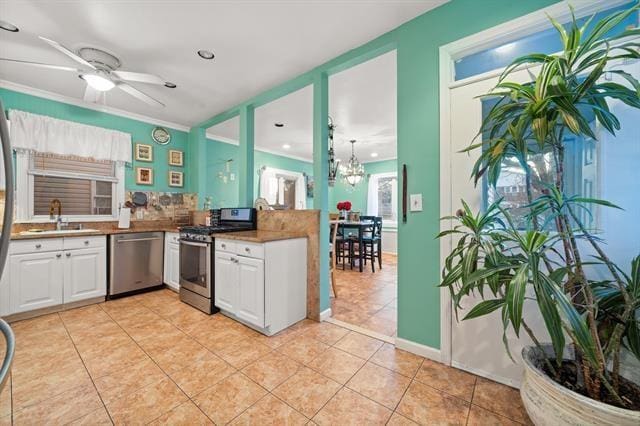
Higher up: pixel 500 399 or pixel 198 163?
pixel 198 163

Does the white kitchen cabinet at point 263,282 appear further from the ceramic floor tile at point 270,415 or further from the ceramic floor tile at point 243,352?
the ceramic floor tile at point 270,415

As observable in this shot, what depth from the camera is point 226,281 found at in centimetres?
263

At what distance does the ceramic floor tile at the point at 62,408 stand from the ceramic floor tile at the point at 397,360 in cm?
182

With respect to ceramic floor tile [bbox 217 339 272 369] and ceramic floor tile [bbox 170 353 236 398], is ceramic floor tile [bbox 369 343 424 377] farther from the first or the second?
ceramic floor tile [bbox 170 353 236 398]

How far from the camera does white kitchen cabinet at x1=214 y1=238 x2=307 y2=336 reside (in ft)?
7.60

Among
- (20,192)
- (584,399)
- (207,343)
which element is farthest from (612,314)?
(20,192)

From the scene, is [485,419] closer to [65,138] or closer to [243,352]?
[243,352]

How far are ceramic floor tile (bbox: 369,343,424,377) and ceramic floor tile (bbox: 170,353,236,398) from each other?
3.56 ft

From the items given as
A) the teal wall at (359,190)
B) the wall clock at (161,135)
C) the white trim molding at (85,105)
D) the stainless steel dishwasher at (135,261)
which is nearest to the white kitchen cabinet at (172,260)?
the stainless steel dishwasher at (135,261)

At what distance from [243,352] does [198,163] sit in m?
3.27

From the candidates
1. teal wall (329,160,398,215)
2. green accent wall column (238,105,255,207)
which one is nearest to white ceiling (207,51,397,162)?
green accent wall column (238,105,255,207)

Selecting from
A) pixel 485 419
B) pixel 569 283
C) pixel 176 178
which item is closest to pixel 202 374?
pixel 485 419

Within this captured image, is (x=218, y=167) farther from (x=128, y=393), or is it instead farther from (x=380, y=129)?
(x=128, y=393)

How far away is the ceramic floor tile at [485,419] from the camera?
1.41 m
